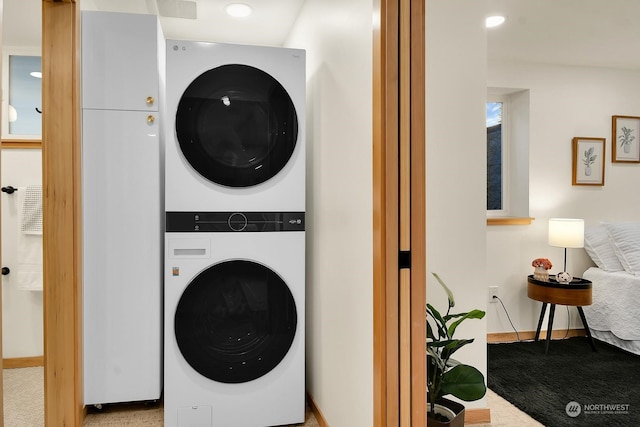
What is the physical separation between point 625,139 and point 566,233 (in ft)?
0.61

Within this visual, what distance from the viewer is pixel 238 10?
286 cm

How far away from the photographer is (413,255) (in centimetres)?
140

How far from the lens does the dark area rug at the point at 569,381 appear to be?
0.77 metres

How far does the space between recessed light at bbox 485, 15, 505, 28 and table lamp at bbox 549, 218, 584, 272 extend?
0.43m

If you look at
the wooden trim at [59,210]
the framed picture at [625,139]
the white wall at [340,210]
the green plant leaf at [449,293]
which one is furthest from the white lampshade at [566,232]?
the wooden trim at [59,210]

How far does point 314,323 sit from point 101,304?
3.78 feet

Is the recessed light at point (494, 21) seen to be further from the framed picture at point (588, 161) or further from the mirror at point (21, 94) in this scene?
the mirror at point (21, 94)

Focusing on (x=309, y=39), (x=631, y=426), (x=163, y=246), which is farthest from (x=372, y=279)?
Result: (x=309, y=39)

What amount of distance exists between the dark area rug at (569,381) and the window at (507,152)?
287mm

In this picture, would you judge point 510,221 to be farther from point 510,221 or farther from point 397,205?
point 397,205

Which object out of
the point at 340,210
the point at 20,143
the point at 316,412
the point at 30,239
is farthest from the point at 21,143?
the point at 316,412

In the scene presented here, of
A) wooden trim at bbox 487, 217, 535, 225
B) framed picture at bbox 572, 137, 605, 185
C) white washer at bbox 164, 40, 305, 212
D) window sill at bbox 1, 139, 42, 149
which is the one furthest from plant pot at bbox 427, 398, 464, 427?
window sill at bbox 1, 139, 42, 149

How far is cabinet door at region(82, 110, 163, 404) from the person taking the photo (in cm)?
238

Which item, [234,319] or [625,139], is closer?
[625,139]
